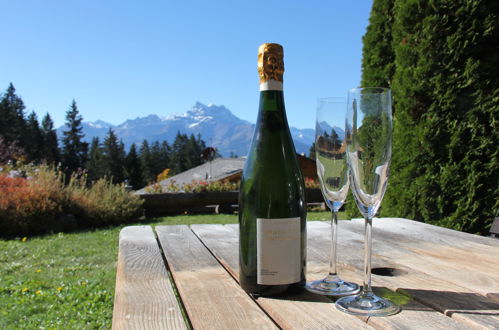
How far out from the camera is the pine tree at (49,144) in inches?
1856

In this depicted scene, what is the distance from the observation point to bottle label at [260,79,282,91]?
1168 mm

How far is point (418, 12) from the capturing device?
181 inches

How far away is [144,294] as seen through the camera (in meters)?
1.09

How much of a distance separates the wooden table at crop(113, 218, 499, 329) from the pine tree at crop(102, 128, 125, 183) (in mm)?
56483

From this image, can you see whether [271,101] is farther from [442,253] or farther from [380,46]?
[380,46]

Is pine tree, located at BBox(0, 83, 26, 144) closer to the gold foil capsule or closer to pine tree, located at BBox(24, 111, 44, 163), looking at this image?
pine tree, located at BBox(24, 111, 44, 163)

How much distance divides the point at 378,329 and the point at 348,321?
62 mm

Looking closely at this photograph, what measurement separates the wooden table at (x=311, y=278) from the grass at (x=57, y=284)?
5.88 ft

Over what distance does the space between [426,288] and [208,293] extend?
568mm

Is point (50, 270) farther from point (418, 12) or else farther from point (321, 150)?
point (418, 12)

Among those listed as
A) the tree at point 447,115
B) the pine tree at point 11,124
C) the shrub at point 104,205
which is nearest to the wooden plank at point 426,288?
the tree at point 447,115

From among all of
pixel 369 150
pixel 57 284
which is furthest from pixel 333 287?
pixel 57 284

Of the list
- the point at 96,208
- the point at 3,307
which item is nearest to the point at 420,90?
the point at 3,307

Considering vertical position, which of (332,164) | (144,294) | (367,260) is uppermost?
(332,164)
